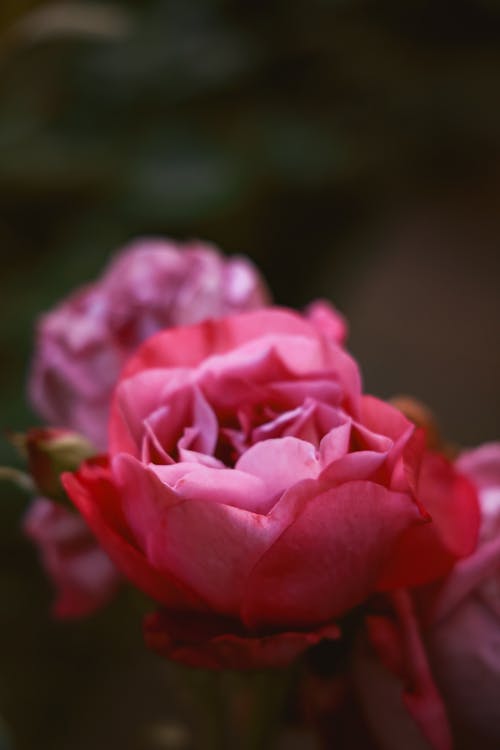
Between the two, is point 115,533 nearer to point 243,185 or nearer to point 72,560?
point 72,560

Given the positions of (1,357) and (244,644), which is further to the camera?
(1,357)

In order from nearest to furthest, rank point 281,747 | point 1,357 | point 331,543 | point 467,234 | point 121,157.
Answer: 1. point 331,543
2. point 281,747
3. point 1,357
4. point 121,157
5. point 467,234

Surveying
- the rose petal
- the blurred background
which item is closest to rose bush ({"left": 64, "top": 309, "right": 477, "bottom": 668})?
the rose petal

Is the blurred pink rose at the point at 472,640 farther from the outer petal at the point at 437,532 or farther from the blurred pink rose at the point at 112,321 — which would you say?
the blurred pink rose at the point at 112,321

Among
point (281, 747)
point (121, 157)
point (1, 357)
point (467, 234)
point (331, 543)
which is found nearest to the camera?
point (331, 543)

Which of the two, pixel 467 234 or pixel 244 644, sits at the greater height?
pixel 244 644

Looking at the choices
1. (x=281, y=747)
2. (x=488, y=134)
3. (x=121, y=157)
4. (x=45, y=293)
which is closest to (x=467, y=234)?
(x=488, y=134)

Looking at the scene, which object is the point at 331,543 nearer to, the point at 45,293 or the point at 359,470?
the point at 359,470

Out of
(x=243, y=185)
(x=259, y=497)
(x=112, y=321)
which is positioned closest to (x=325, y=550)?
(x=259, y=497)

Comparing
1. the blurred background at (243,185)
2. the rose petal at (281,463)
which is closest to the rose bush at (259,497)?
the rose petal at (281,463)
